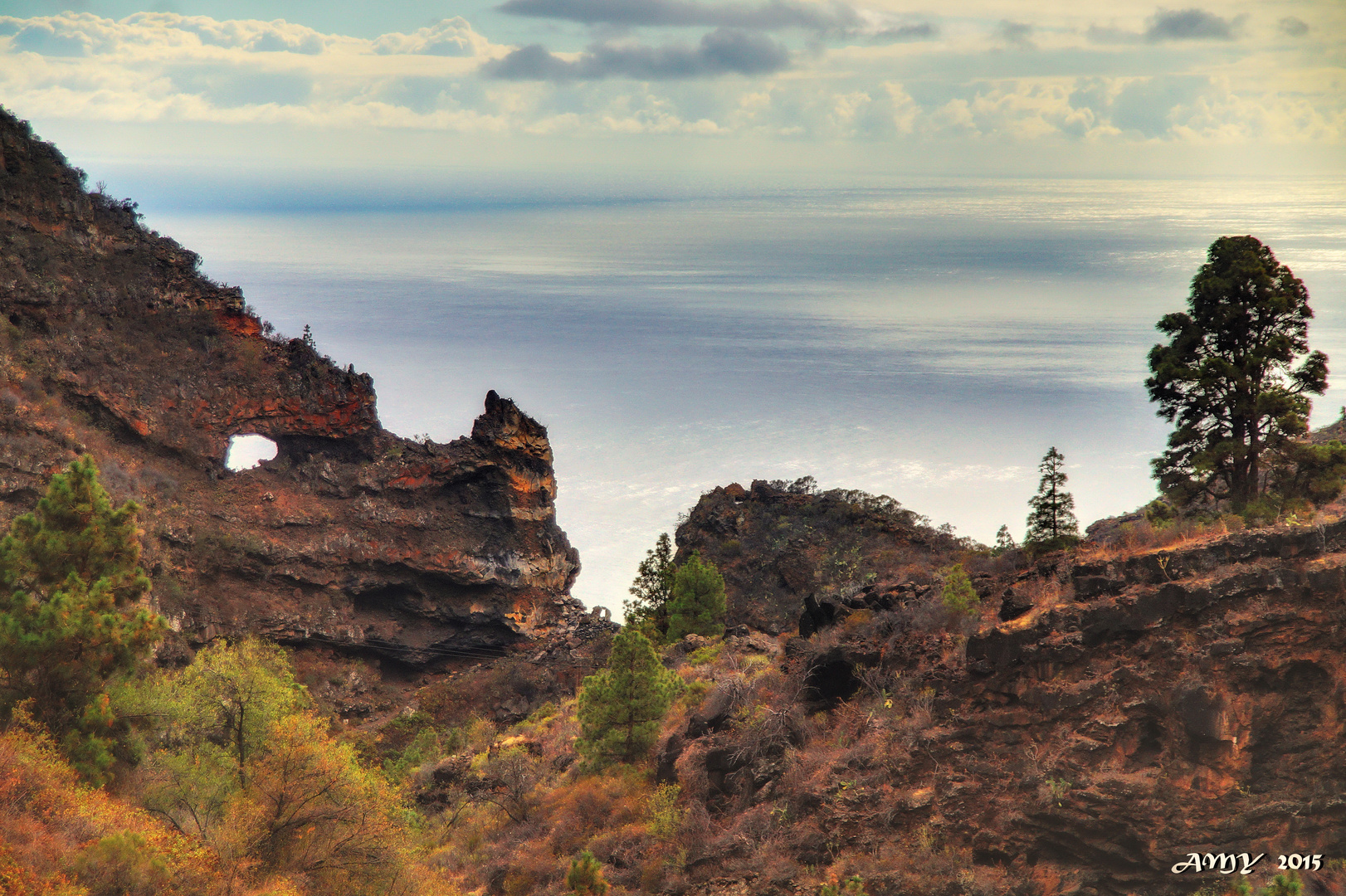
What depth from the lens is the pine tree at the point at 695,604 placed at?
47.2m

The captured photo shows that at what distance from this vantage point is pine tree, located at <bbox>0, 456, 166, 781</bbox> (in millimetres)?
22375

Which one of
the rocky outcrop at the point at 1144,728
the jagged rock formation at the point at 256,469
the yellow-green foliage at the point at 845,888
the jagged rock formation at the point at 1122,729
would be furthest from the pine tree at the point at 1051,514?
the jagged rock formation at the point at 256,469

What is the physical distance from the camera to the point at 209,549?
2311 inches

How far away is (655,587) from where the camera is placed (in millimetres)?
51688

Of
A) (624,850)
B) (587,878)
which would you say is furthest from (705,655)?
(587,878)

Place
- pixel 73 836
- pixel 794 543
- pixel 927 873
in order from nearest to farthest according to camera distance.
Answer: pixel 73 836 → pixel 927 873 → pixel 794 543

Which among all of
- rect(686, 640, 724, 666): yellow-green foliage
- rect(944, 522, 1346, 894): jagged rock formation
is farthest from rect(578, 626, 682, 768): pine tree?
rect(944, 522, 1346, 894): jagged rock formation

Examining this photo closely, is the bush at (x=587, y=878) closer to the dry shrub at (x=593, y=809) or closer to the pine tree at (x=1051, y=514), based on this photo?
the dry shrub at (x=593, y=809)

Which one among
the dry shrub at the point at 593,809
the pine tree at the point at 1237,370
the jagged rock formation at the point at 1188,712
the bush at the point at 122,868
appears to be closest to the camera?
the jagged rock formation at the point at 1188,712

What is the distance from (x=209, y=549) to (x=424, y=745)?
20515 mm

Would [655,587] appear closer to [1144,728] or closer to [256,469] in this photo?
[256,469]

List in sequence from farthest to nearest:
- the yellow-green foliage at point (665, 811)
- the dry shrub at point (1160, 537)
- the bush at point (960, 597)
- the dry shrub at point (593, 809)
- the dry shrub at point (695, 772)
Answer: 1. the dry shrub at point (593, 809)
2. the dry shrub at point (695, 772)
3. the yellow-green foliage at point (665, 811)
4. the bush at point (960, 597)
5. the dry shrub at point (1160, 537)

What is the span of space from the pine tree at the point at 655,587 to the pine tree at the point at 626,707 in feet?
64.9

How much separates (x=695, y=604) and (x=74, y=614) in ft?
94.1
